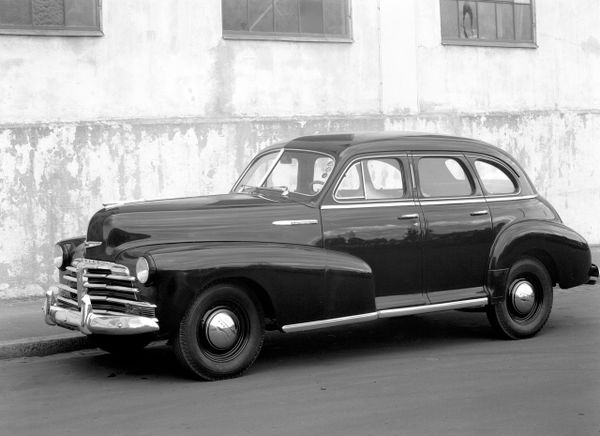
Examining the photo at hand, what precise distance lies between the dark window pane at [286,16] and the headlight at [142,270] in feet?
21.4

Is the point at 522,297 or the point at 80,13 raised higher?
the point at 80,13

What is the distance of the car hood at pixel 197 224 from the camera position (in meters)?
7.44

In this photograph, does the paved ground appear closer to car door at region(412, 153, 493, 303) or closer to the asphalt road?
the asphalt road

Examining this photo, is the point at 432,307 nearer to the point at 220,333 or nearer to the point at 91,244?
the point at 220,333

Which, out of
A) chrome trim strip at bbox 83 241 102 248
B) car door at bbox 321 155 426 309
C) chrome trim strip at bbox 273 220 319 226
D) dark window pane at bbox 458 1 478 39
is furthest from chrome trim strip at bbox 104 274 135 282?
dark window pane at bbox 458 1 478 39

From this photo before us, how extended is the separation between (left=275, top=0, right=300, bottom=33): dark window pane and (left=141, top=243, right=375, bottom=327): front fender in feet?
19.3

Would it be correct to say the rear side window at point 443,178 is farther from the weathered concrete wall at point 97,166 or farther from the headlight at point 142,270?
the weathered concrete wall at point 97,166

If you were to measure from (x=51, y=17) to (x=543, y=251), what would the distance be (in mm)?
6172

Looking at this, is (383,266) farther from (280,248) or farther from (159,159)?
(159,159)

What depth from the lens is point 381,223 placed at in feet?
26.7

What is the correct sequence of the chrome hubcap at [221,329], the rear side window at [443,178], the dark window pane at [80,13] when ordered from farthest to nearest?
the dark window pane at [80,13]
the rear side window at [443,178]
the chrome hubcap at [221,329]

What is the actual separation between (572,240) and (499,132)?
589cm

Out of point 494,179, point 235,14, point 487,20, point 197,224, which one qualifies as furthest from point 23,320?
point 487,20

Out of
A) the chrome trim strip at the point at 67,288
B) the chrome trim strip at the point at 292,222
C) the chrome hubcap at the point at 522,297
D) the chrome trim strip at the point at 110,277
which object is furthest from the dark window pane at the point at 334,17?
the chrome trim strip at the point at 110,277
